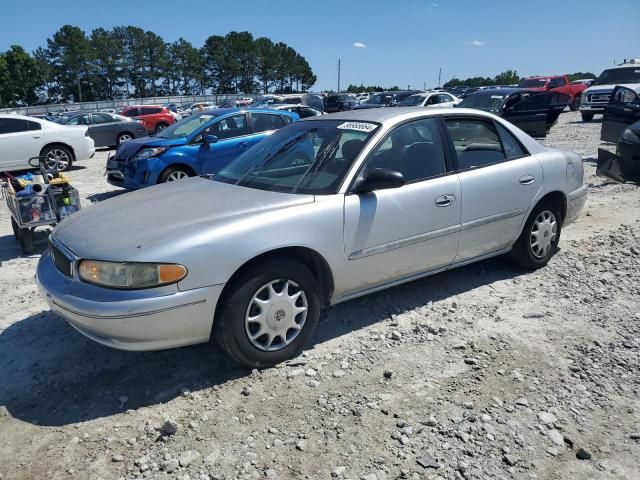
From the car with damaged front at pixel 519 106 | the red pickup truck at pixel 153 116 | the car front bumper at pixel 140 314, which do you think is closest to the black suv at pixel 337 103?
the red pickup truck at pixel 153 116

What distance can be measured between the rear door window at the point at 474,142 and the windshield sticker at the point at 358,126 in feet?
2.39

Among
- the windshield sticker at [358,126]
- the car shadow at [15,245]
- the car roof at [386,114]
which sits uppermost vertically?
the car roof at [386,114]

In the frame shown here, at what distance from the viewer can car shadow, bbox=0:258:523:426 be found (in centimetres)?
314

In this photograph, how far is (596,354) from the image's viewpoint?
11.5 ft

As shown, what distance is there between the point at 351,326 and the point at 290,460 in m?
1.52

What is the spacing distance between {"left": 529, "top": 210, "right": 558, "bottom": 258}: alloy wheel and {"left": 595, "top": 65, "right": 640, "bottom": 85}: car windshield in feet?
60.5

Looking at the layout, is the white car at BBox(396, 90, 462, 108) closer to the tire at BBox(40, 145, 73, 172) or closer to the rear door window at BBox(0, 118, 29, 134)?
the tire at BBox(40, 145, 73, 172)

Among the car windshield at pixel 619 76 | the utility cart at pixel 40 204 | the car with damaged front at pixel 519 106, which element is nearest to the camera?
the utility cart at pixel 40 204

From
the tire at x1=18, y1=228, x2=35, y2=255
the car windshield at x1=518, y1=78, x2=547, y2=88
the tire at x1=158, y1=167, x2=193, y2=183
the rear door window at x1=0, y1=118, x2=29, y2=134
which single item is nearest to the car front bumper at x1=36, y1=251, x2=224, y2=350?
the tire at x1=18, y1=228, x2=35, y2=255

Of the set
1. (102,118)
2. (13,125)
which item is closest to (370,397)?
(13,125)

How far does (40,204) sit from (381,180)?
166 inches

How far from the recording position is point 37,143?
40.4 feet

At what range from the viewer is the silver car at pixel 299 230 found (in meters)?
3.00

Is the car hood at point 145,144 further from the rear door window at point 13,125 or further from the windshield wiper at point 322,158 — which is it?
the windshield wiper at point 322,158
